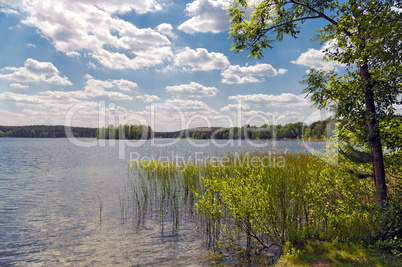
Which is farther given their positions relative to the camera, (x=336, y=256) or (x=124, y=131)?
(x=124, y=131)

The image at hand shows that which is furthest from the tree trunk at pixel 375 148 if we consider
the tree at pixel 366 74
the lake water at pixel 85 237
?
the lake water at pixel 85 237

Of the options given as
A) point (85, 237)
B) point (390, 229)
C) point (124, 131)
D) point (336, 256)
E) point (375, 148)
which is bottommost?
point (85, 237)

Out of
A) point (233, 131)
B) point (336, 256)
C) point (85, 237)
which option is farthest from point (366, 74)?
point (233, 131)

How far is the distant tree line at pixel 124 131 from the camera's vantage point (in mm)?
107625

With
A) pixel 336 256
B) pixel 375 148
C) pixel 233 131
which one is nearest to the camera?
pixel 336 256

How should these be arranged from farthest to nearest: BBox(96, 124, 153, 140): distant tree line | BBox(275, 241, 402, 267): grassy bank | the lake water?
1. BBox(96, 124, 153, 140): distant tree line
2. the lake water
3. BBox(275, 241, 402, 267): grassy bank

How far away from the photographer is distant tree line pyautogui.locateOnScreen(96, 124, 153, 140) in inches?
4237

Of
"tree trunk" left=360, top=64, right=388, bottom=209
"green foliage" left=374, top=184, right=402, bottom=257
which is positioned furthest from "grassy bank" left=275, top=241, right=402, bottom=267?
"tree trunk" left=360, top=64, right=388, bottom=209

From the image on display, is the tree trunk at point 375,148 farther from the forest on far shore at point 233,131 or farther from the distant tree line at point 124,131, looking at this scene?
the distant tree line at point 124,131

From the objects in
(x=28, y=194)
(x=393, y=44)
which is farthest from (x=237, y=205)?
(x=28, y=194)

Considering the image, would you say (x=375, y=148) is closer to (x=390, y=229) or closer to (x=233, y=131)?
(x=390, y=229)

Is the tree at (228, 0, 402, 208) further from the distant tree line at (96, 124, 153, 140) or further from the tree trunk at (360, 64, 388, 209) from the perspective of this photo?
the distant tree line at (96, 124, 153, 140)

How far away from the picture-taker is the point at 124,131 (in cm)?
10881

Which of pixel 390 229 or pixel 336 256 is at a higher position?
pixel 390 229
